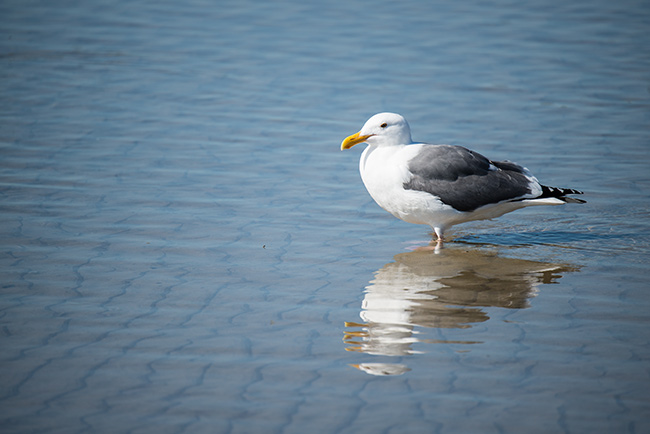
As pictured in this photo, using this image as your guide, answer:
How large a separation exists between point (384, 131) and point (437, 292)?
6.85 ft

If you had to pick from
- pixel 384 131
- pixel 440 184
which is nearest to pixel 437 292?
pixel 440 184

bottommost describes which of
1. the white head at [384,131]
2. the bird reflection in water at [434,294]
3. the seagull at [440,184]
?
the bird reflection in water at [434,294]

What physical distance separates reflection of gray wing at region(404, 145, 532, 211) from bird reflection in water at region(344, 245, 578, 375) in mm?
572

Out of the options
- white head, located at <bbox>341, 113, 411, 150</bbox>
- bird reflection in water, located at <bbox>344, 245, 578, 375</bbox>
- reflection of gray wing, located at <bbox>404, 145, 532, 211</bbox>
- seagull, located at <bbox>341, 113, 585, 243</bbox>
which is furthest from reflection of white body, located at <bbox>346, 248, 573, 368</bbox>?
white head, located at <bbox>341, 113, 411, 150</bbox>

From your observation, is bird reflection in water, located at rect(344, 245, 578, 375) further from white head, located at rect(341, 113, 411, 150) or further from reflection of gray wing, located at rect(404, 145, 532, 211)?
white head, located at rect(341, 113, 411, 150)

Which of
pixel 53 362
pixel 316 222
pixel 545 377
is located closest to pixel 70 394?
pixel 53 362

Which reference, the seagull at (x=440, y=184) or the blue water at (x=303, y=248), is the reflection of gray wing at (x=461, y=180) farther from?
the blue water at (x=303, y=248)

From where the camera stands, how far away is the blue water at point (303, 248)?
496 centimetres

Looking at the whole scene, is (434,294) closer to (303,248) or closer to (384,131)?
(303,248)

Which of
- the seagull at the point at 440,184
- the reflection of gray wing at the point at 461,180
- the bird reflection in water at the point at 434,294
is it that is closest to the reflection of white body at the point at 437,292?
the bird reflection in water at the point at 434,294

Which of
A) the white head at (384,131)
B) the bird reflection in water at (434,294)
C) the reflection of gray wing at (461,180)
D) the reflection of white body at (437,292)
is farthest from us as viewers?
the white head at (384,131)

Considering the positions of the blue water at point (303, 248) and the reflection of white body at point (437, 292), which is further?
the reflection of white body at point (437, 292)

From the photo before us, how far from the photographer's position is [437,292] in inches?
260

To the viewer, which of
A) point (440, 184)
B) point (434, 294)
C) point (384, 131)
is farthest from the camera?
point (384, 131)
